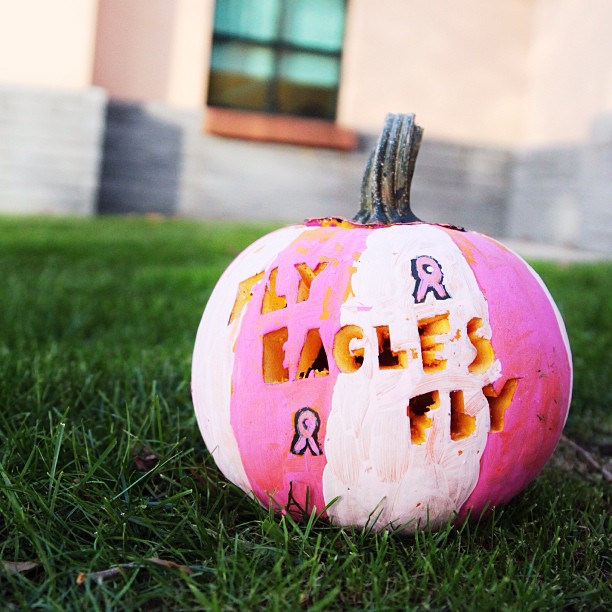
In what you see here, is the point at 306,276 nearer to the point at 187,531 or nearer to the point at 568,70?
the point at 187,531

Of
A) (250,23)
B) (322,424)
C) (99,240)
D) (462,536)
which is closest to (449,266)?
(322,424)

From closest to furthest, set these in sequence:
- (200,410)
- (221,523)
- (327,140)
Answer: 1. (221,523)
2. (200,410)
3. (327,140)

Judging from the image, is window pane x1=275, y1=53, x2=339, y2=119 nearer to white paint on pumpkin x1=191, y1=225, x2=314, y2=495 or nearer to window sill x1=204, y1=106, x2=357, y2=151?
window sill x1=204, y1=106, x2=357, y2=151

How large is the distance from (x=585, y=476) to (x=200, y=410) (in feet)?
3.22

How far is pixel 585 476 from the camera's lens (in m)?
1.92

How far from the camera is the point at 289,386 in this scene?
54.8 inches

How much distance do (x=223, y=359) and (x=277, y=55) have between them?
8835 mm

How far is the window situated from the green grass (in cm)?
769

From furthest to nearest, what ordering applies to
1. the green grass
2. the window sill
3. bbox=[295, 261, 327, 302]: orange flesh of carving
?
1. the window sill
2. bbox=[295, 261, 327, 302]: orange flesh of carving
3. the green grass

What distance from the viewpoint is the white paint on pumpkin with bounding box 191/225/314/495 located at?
58.2 inches

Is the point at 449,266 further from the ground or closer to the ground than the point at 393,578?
further from the ground

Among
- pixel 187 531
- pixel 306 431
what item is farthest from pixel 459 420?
pixel 187 531

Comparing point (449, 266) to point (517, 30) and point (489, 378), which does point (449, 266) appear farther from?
point (517, 30)

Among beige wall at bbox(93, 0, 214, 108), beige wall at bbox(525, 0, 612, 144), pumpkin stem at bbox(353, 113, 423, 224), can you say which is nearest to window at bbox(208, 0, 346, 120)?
beige wall at bbox(93, 0, 214, 108)
